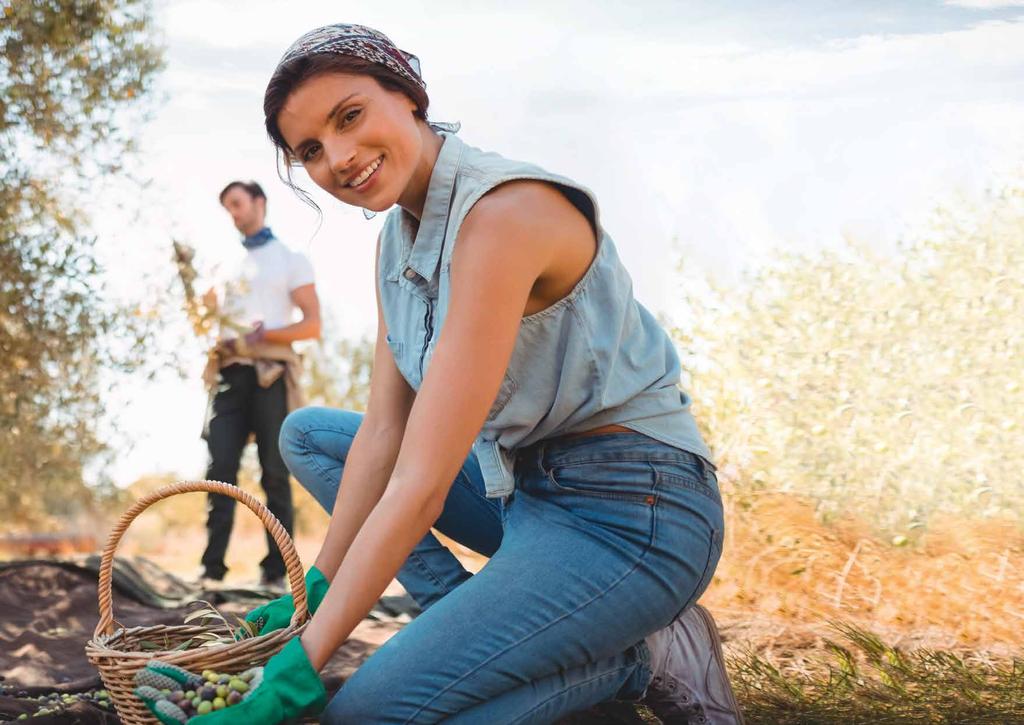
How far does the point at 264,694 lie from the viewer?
4.69 ft

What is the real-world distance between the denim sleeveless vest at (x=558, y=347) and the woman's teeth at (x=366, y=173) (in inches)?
3.6

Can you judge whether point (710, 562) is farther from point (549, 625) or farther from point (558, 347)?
point (558, 347)

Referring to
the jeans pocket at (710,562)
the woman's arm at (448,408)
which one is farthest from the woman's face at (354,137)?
the jeans pocket at (710,562)

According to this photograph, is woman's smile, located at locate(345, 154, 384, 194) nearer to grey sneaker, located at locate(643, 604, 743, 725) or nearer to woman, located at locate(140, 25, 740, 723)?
woman, located at locate(140, 25, 740, 723)

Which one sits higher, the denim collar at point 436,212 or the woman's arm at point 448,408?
the denim collar at point 436,212

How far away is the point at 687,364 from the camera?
402 centimetres

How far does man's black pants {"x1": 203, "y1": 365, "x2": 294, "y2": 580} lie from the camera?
414cm

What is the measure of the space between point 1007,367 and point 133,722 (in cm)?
286

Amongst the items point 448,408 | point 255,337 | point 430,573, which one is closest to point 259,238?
point 255,337

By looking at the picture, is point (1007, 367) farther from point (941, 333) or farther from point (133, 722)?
point (133, 722)

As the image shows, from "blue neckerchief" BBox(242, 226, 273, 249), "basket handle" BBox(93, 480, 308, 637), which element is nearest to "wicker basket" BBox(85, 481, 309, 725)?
"basket handle" BBox(93, 480, 308, 637)

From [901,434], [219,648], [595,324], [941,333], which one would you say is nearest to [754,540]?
[901,434]

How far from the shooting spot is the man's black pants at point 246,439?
4145mm

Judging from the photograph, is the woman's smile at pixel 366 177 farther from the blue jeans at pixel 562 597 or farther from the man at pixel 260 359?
the man at pixel 260 359
